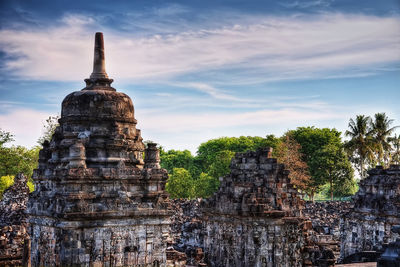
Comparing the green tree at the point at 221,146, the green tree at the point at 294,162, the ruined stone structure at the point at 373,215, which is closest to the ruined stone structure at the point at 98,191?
the ruined stone structure at the point at 373,215

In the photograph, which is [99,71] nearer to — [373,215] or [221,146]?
[373,215]

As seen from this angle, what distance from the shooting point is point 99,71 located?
52.5 feet

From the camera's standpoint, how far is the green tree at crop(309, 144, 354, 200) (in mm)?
46406

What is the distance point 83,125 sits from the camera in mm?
15312

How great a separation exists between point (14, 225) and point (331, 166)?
3052 centimetres

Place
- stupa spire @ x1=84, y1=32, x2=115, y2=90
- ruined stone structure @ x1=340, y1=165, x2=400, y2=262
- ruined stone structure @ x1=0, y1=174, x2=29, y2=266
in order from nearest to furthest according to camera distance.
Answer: stupa spire @ x1=84, y1=32, x2=115, y2=90 < ruined stone structure @ x1=0, y1=174, x2=29, y2=266 < ruined stone structure @ x1=340, y1=165, x2=400, y2=262

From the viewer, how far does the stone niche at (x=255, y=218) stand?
54.0 feet

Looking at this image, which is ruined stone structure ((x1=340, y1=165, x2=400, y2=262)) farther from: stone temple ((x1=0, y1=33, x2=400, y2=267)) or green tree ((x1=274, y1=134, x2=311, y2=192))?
green tree ((x1=274, y1=134, x2=311, y2=192))

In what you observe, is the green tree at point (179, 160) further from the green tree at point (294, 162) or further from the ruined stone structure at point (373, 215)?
the ruined stone structure at point (373, 215)

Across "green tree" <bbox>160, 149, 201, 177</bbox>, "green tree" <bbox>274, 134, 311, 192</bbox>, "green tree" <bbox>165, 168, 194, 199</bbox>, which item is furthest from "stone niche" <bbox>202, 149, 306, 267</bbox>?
"green tree" <bbox>160, 149, 201, 177</bbox>

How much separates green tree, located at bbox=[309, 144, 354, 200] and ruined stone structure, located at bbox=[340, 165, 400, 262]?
25.0 metres

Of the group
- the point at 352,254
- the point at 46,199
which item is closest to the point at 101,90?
the point at 46,199

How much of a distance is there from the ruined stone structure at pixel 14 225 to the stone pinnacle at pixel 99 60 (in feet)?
16.8

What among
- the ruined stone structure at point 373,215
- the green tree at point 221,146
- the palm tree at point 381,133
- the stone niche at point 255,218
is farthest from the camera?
the green tree at point 221,146
